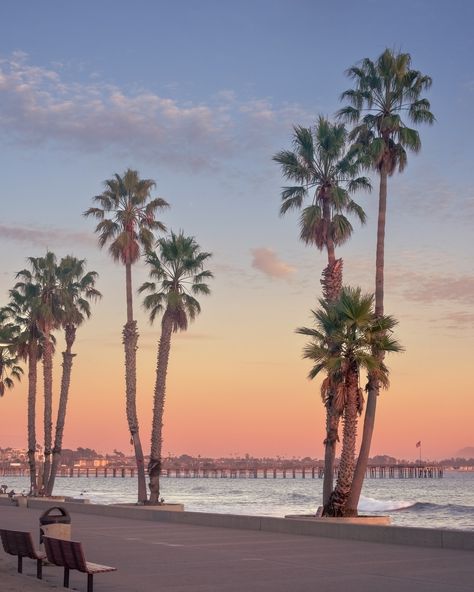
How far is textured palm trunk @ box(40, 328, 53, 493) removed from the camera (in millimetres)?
52844

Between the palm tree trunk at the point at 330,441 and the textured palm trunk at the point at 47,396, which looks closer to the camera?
the palm tree trunk at the point at 330,441

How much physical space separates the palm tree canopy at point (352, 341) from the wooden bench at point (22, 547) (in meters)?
14.0

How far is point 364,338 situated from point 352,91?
1011cm

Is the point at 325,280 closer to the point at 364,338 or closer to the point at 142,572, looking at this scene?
the point at 364,338

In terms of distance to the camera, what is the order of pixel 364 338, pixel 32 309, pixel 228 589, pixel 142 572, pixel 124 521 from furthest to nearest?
1. pixel 32 309
2. pixel 124 521
3. pixel 364 338
4. pixel 142 572
5. pixel 228 589

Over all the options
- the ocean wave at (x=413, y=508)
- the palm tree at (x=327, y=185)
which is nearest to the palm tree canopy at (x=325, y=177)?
the palm tree at (x=327, y=185)

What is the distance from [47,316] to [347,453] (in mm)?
26577

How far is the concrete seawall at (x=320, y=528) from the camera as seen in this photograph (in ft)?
64.1

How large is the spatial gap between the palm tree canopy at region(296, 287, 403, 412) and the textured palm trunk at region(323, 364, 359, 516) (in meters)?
0.26

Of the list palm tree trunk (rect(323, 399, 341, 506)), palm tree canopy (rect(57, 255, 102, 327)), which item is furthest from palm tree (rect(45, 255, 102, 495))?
palm tree trunk (rect(323, 399, 341, 506))

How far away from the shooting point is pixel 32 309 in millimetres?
52875

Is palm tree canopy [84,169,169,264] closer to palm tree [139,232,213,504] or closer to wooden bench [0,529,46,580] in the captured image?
palm tree [139,232,213,504]

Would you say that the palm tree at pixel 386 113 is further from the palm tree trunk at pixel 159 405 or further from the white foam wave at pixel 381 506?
the white foam wave at pixel 381 506

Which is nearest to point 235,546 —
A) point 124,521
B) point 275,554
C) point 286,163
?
point 275,554
